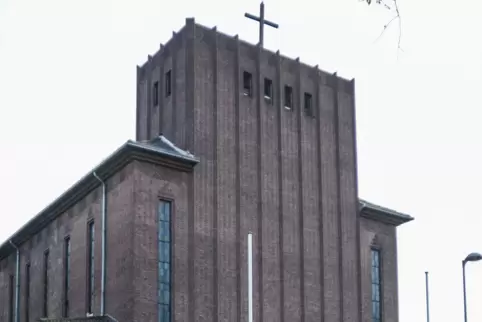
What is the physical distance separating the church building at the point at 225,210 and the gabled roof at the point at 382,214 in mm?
86

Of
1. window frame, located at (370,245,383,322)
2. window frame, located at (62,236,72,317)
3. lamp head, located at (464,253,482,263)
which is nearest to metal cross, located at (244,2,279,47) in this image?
window frame, located at (370,245,383,322)

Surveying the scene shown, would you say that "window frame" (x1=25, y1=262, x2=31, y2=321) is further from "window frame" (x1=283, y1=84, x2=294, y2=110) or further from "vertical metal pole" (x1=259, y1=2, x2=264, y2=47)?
"vertical metal pole" (x1=259, y1=2, x2=264, y2=47)

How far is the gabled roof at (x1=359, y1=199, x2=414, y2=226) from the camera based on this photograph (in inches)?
1522

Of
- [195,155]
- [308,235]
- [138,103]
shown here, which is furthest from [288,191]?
[138,103]

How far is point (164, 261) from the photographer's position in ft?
107

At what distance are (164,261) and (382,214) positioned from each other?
34.6 feet

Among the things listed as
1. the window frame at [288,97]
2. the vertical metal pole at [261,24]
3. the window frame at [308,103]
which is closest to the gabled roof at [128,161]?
the window frame at [288,97]

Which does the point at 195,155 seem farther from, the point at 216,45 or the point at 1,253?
the point at 1,253

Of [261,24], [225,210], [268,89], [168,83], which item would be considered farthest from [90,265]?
[261,24]

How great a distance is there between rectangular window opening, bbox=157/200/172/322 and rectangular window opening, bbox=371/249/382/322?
9685mm

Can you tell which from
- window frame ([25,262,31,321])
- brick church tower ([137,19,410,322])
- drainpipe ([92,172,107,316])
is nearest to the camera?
drainpipe ([92,172,107,316])

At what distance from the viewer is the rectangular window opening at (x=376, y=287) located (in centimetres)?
3869

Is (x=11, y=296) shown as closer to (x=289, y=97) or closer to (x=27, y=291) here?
(x=27, y=291)

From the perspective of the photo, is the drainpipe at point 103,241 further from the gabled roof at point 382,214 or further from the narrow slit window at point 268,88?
the gabled roof at point 382,214
